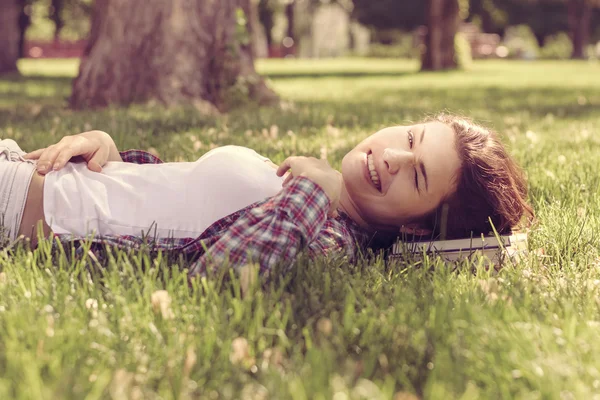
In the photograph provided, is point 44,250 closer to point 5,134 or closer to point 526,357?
point 526,357

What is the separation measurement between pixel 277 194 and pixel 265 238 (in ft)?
0.76

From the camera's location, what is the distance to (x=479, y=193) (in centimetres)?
294

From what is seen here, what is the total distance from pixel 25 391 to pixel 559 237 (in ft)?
7.35

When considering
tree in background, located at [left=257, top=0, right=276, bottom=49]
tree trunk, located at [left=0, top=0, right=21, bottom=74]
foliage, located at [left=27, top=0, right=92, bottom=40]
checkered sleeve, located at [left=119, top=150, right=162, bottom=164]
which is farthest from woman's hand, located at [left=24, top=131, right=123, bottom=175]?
tree in background, located at [left=257, top=0, right=276, bottom=49]

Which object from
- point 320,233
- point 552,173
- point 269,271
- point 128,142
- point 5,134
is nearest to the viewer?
point 269,271

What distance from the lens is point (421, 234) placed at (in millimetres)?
3094

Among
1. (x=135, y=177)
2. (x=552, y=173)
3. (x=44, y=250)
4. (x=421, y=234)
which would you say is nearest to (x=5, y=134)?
(x=135, y=177)

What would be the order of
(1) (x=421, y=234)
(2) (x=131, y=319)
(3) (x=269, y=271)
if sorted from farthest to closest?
(1) (x=421, y=234), (3) (x=269, y=271), (2) (x=131, y=319)

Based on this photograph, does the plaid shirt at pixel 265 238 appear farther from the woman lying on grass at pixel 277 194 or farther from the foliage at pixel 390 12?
the foliage at pixel 390 12

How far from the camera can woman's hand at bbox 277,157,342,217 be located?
8.73ft

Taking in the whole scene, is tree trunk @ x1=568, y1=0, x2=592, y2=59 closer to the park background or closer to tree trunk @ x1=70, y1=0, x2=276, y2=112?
tree trunk @ x1=70, y1=0, x2=276, y2=112

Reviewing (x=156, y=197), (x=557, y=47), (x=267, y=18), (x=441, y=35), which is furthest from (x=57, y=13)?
(x=156, y=197)

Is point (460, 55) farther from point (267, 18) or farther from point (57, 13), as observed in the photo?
point (267, 18)

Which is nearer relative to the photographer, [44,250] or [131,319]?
[131,319]
